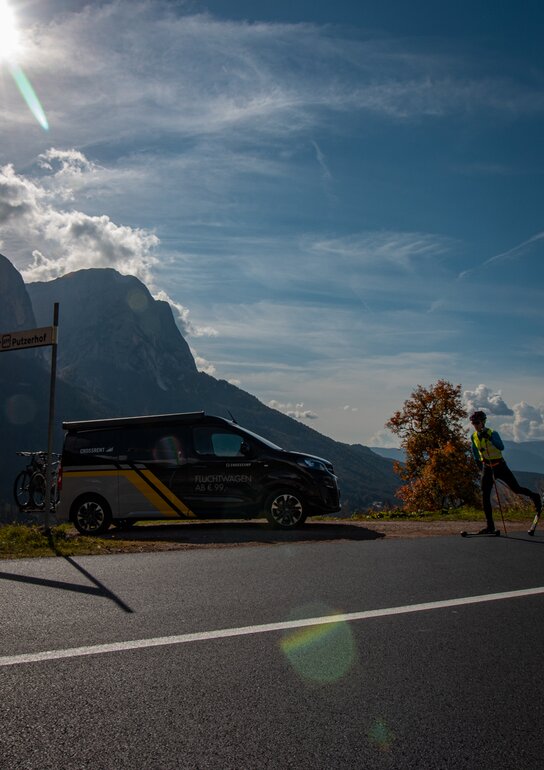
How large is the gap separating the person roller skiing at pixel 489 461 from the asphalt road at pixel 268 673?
4.32m

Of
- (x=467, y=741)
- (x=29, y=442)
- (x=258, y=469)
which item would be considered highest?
(x=29, y=442)

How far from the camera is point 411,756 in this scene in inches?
109

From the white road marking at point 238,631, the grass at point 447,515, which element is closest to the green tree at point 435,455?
the grass at point 447,515

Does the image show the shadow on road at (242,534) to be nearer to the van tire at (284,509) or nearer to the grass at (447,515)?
the van tire at (284,509)

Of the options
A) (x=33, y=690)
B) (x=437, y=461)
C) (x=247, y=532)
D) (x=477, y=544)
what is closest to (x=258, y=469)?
(x=247, y=532)

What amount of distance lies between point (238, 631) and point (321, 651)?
0.68m

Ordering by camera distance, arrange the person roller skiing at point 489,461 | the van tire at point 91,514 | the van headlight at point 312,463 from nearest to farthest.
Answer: the person roller skiing at point 489,461
the van tire at point 91,514
the van headlight at point 312,463

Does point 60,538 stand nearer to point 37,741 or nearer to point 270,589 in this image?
point 270,589

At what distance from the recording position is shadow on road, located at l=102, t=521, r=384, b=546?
10.2 m

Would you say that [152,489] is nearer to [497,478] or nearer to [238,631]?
[497,478]

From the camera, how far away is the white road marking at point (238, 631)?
12.9 ft

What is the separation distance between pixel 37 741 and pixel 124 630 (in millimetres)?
1715

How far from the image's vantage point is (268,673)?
12.2ft

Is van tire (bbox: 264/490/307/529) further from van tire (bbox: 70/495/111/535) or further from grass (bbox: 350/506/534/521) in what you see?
grass (bbox: 350/506/534/521)
